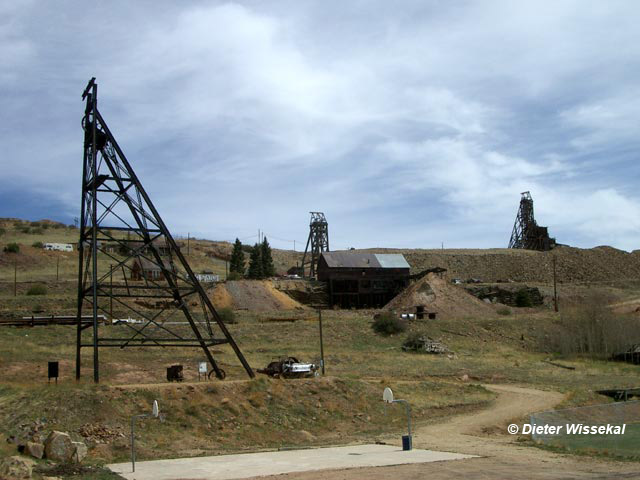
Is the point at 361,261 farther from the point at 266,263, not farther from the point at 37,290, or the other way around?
the point at 37,290

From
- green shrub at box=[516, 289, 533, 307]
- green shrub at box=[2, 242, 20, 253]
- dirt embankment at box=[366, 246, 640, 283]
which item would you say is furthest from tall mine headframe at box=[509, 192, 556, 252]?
green shrub at box=[2, 242, 20, 253]

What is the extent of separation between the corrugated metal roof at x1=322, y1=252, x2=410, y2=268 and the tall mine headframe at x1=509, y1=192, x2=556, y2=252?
56.5m

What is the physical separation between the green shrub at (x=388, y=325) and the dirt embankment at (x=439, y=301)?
395 inches

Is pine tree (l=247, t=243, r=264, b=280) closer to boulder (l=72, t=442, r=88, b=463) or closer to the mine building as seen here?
the mine building

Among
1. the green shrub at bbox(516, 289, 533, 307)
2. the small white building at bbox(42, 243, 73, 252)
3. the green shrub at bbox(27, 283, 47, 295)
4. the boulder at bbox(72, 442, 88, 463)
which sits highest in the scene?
the small white building at bbox(42, 243, 73, 252)

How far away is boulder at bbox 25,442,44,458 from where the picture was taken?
19.8m

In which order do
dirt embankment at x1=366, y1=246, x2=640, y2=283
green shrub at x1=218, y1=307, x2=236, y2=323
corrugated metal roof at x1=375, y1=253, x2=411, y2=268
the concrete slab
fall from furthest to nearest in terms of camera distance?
dirt embankment at x1=366, y1=246, x2=640, y2=283
corrugated metal roof at x1=375, y1=253, x2=411, y2=268
green shrub at x1=218, y1=307, x2=236, y2=323
the concrete slab

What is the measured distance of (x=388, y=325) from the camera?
6412 cm

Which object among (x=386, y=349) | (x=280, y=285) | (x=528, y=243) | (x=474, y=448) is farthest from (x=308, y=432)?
(x=528, y=243)

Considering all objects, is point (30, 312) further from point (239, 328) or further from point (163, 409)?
point (163, 409)

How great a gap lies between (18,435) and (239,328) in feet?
124

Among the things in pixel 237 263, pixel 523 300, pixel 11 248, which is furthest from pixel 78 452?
pixel 11 248

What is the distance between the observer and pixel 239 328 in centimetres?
5997

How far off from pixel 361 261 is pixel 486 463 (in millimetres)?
67167
